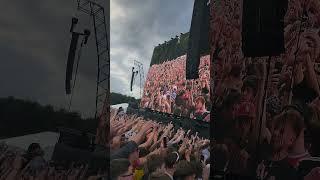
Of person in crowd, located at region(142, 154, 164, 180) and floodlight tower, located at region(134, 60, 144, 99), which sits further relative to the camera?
person in crowd, located at region(142, 154, 164, 180)

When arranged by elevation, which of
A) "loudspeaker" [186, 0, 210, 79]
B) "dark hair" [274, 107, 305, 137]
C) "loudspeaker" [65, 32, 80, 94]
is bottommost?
"dark hair" [274, 107, 305, 137]

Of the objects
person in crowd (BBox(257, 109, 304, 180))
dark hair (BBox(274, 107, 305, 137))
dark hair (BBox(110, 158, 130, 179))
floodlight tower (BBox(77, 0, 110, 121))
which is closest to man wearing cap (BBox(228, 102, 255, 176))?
person in crowd (BBox(257, 109, 304, 180))

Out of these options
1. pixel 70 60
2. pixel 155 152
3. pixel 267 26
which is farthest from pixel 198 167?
pixel 70 60

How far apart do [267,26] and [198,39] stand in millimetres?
1549

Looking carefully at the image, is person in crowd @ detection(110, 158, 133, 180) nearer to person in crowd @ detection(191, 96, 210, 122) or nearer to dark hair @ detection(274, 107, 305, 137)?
person in crowd @ detection(191, 96, 210, 122)

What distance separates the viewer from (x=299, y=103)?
317 inches

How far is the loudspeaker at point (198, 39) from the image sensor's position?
9.46 metres

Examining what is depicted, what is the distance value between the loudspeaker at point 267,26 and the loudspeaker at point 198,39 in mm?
1057

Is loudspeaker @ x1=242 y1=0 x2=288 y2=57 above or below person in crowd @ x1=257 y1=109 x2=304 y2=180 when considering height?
above

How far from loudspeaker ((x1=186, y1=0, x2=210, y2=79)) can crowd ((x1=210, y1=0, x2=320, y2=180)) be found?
163 mm

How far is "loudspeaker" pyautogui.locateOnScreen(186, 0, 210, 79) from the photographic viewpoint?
9.46 m

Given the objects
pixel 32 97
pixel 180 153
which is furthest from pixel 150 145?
pixel 32 97

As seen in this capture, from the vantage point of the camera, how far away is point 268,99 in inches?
340

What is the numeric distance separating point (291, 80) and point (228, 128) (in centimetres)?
159
